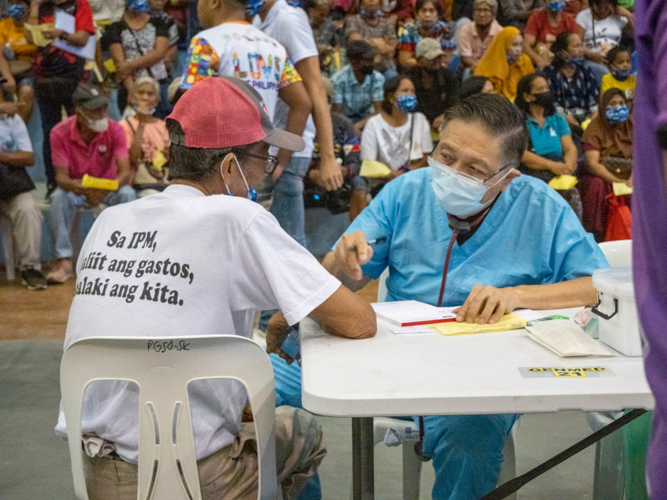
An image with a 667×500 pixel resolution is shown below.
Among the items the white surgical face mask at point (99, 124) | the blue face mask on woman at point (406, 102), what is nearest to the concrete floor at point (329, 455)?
the white surgical face mask at point (99, 124)

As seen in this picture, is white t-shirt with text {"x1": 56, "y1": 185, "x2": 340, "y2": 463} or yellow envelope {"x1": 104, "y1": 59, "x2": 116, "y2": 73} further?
yellow envelope {"x1": 104, "y1": 59, "x2": 116, "y2": 73}

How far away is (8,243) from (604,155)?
4665 millimetres

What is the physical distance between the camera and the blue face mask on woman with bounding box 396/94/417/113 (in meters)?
5.75

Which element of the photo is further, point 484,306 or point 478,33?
point 478,33

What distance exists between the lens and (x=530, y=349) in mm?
1466

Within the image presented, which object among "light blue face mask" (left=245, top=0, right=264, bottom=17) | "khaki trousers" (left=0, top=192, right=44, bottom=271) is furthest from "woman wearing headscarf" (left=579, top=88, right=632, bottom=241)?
"khaki trousers" (left=0, top=192, right=44, bottom=271)

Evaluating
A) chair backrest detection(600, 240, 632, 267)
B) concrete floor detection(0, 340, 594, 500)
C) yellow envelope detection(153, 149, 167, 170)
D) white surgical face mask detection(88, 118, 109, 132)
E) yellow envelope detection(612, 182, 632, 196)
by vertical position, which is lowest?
concrete floor detection(0, 340, 594, 500)

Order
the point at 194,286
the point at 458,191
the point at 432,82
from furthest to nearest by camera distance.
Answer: the point at 432,82
the point at 458,191
the point at 194,286

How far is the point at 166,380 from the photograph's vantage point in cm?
133

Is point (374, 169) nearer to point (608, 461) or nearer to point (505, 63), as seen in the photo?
point (505, 63)

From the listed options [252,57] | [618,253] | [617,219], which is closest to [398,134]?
[617,219]

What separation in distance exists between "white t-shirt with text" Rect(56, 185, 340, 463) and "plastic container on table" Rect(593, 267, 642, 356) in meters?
0.55

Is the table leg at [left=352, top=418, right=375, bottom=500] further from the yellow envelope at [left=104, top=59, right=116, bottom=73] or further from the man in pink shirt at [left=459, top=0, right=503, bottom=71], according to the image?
the man in pink shirt at [left=459, top=0, right=503, bottom=71]

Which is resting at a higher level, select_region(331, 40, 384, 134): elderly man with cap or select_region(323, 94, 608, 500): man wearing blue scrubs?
select_region(323, 94, 608, 500): man wearing blue scrubs
